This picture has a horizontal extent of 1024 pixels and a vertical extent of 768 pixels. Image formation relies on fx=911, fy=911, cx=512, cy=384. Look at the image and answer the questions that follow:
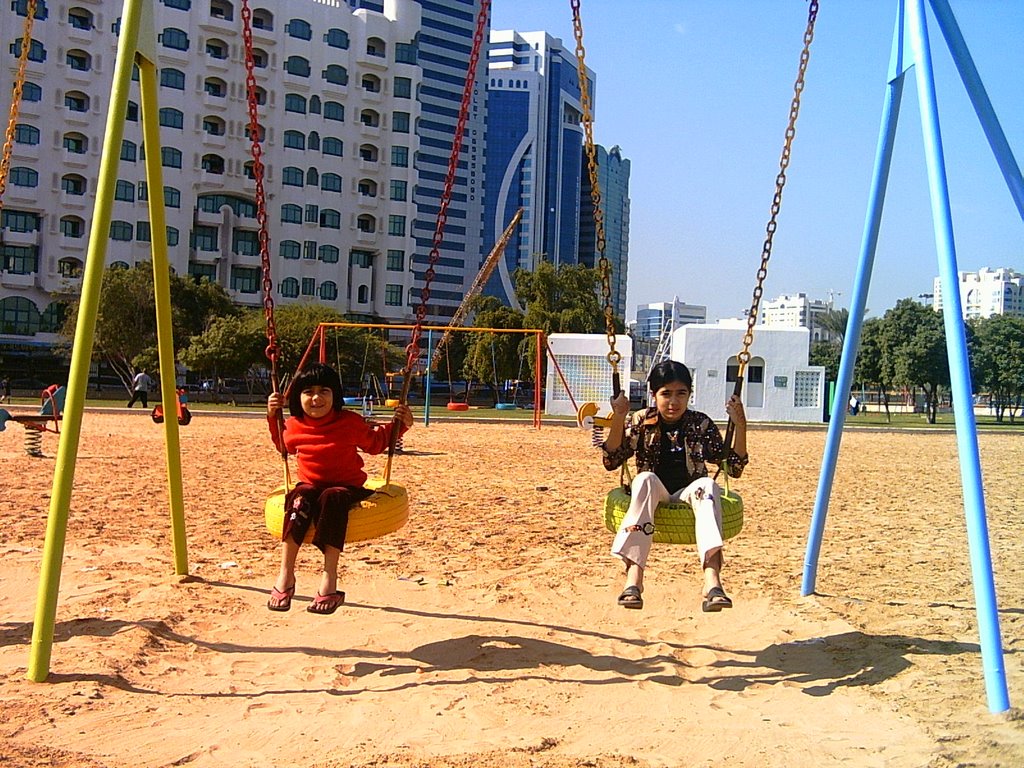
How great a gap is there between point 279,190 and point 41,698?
62788 millimetres

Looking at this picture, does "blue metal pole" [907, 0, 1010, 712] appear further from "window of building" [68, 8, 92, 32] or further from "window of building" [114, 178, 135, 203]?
"window of building" [68, 8, 92, 32]

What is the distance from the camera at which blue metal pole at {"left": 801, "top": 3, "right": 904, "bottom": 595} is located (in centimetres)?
512

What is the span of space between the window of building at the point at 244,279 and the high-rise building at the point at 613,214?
82696 millimetres

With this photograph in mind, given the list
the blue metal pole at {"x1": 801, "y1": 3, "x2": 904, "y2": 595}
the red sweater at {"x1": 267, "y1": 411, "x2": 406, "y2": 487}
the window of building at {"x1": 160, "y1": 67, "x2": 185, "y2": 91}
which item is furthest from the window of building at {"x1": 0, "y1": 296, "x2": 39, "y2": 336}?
the blue metal pole at {"x1": 801, "y1": 3, "x2": 904, "y2": 595}

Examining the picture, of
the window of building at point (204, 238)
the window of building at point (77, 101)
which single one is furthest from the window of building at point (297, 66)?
the window of building at point (77, 101)

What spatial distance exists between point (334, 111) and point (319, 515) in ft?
210

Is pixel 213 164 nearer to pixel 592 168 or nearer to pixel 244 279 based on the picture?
pixel 244 279

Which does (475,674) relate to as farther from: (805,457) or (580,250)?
(580,250)

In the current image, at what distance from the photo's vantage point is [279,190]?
63.1 m

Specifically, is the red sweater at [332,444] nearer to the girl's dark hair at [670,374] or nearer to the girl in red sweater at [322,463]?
the girl in red sweater at [322,463]

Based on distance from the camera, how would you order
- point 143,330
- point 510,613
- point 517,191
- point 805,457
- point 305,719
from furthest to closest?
point 517,191
point 143,330
point 805,457
point 510,613
point 305,719

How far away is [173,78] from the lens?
58844mm

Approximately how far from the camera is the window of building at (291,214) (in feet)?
209

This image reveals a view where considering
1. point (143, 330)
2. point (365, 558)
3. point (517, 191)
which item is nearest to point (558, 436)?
point (365, 558)
